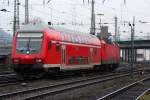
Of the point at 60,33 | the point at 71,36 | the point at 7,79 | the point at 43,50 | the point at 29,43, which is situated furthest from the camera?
the point at 71,36

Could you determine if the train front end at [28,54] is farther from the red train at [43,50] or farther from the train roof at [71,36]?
the train roof at [71,36]

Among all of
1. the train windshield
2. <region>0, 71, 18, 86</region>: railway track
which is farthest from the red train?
<region>0, 71, 18, 86</region>: railway track

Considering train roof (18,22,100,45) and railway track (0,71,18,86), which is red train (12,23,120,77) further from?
railway track (0,71,18,86)

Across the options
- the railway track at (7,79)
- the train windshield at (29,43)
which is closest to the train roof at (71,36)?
the train windshield at (29,43)

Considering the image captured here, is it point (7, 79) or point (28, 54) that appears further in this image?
point (7, 79)

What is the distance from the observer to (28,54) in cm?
2784

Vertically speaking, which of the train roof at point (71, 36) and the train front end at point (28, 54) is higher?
the train roof at point (71, 36)

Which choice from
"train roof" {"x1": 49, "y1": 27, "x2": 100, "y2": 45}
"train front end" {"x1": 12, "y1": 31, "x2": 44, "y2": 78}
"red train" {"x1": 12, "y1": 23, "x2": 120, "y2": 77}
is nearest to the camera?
"train front end" {"x1": 12, "y1": 31, "x2": 44, "y2": 78}

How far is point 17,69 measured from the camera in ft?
92.8

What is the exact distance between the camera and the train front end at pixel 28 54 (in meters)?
27.7

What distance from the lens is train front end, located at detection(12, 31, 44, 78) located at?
90.8ft

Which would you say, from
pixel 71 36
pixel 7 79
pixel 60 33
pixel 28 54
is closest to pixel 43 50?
pixel 28 54

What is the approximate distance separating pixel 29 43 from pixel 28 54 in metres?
0.73

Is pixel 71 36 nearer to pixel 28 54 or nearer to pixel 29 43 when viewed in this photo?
→ pixel 29 43
